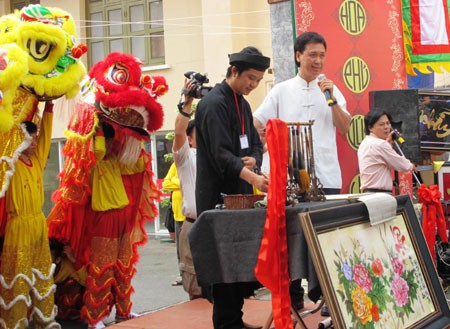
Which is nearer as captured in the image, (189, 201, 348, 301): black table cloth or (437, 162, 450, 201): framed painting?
(189, 201, 348, 301): black table cloth

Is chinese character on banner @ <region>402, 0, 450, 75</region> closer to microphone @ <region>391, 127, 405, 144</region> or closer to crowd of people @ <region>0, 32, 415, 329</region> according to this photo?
microphone @ <region>391, 127, 405, 144</region>

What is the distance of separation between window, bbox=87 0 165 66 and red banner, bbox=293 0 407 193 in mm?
7714

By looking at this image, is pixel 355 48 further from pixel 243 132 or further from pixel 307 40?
pixel 243 132

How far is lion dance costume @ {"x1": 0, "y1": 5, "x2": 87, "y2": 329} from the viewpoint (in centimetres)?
440

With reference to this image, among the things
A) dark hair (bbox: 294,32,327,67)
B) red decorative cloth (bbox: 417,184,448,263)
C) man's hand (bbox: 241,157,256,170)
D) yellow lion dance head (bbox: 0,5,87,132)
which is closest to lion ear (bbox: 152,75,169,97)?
yellow lion dance head (bbox: 0,5,87,132)

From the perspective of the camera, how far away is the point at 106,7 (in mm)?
14000

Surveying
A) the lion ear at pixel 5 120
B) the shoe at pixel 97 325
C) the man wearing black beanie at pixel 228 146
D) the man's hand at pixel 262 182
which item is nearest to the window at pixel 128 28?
the shoe at pixel 97 325

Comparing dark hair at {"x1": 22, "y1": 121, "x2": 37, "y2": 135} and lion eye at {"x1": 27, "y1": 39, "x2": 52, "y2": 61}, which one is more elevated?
lion eye at {"x1": 27, "y1": 39, "x2": 52, "y2": 61}

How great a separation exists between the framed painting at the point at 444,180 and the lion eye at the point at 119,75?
3520mm

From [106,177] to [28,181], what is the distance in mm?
589

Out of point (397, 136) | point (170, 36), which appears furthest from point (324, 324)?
point (170, 36)

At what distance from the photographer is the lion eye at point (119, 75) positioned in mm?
4922

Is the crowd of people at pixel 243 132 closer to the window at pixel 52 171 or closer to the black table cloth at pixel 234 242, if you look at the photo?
the black table cloth at pixel 234 242

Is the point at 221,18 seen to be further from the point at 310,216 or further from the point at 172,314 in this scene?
the point at 310,216
